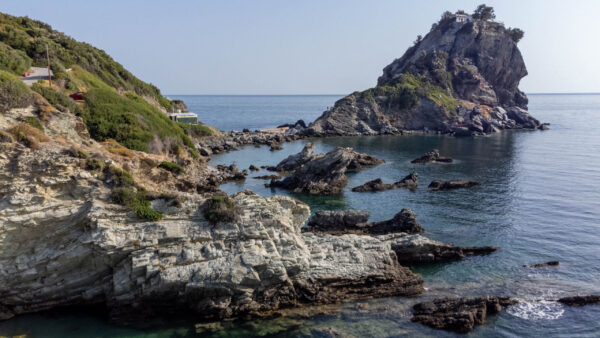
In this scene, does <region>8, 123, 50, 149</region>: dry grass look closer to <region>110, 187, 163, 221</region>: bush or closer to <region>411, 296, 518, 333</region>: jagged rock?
<region>110, 187, 163, 221</region>: bush

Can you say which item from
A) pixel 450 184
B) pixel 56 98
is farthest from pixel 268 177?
pixel 56 98

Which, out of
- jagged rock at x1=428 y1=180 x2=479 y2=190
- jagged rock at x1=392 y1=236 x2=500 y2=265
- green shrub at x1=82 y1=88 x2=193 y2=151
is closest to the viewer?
jagged rock at x1=392 y1=236 x2=500 y2=265

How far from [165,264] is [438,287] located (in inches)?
709

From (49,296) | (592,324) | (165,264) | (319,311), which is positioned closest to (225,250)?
(165,264)

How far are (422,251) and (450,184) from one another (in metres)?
27.5

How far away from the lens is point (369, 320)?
915 inches

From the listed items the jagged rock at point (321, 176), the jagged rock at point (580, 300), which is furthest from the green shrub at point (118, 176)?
the jagged rock at point (321, 176)

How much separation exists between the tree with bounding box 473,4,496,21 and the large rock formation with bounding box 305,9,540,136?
16.9 ft

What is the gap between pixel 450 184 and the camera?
56.0 meters

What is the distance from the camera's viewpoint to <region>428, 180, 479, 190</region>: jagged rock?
55.3 metres

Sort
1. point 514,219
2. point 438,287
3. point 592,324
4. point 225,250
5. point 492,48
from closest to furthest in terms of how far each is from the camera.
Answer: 1. point 592,324
2. point 225,250
3. point 438,287
4. point 514,219
5. point 492,48

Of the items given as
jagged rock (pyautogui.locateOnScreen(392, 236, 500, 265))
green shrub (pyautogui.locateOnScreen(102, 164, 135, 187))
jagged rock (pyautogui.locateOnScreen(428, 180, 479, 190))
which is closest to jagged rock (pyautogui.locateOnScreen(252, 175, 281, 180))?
jagged rock (pyautogui.locateOnScreen(428, 180, 479, 190))

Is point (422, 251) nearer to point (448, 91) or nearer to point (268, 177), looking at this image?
point (268, 177)

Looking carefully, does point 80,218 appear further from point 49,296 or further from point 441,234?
point 441,234
